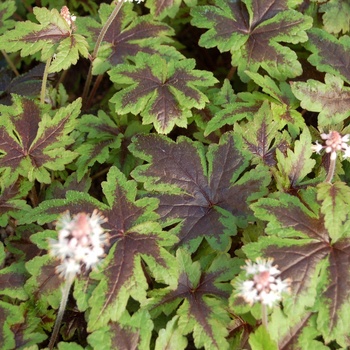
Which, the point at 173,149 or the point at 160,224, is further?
the point at 173,149

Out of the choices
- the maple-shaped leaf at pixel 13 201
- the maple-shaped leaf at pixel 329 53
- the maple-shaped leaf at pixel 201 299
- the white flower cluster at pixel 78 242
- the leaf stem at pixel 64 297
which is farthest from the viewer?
the maple-shaped leaf at pixel 329 53

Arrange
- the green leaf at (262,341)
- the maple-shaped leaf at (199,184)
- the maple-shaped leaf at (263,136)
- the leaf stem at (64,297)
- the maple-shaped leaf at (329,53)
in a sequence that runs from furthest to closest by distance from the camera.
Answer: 1. the maple-shaped leaf at (329,53)
2. the maple-shaped leaf at (263,136)
3. the maple-shaped leaf at (199,184)
4. the green leaf at (262,341)
5. the leaf stem at (64,297)

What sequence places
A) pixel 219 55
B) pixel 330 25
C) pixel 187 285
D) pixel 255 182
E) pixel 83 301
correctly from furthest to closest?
pixel 219 55 → pixel 330 25 → pixel 255 182 → pixel 187 285 → pixel 83 301

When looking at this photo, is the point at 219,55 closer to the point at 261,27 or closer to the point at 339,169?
the point at 261,27

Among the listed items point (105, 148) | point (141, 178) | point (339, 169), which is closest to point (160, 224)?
point (141, 178)

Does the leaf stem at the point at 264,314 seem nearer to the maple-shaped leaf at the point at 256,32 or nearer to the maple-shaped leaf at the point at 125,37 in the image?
the maple-shaped leaf at the point at 256,32

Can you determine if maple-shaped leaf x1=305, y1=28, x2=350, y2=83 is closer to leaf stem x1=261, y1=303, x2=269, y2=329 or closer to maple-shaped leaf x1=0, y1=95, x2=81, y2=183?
maple-shaped leaf x1=0, y1=95, x2=81, y2=183

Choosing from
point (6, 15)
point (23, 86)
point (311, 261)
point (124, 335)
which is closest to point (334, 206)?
point (311, 261)

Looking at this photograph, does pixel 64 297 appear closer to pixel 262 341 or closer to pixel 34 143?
pixel 262 341

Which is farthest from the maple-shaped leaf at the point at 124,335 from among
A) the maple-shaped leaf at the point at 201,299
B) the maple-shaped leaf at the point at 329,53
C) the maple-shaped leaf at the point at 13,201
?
the maple-shaped leaf at the point at 329,53
